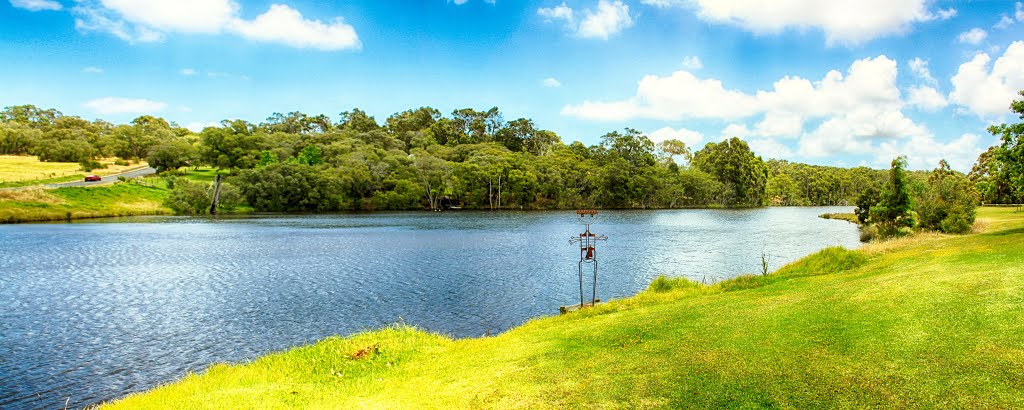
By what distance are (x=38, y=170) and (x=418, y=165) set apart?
80.5 m

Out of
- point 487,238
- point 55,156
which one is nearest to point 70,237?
point 487,238

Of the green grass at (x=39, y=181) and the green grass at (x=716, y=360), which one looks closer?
the green grass at (x=716, y=360)

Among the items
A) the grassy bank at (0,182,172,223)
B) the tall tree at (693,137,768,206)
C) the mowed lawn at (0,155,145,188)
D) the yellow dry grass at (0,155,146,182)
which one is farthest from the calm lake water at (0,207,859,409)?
the tall tree at (693,137,768,206)

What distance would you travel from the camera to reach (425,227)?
237 ft

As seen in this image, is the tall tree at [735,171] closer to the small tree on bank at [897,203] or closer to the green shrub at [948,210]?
the green shrub at [948,210]

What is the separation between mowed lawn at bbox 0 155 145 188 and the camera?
3835 inches

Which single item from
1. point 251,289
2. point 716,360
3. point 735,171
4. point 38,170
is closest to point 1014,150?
point 716,360

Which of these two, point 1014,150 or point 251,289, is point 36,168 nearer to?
point 251,289

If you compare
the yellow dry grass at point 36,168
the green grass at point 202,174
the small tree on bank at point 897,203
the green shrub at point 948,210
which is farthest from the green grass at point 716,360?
the green grass at point 202,174

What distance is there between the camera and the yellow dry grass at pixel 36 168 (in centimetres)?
10225

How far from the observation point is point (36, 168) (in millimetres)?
114812

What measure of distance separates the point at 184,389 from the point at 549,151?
521ft

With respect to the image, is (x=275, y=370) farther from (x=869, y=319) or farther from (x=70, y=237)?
(x=70, y=237)

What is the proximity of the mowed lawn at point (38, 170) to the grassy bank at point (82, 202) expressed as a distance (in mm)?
10713
